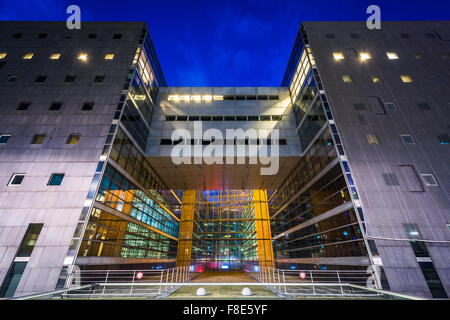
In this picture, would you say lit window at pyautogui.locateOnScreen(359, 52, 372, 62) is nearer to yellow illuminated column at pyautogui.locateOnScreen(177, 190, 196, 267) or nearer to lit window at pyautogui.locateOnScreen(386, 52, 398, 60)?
lit window at pyautogui.locateOnScreen(386, 52, 398, 60)

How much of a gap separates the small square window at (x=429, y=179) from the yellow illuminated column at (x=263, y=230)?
22.2 m

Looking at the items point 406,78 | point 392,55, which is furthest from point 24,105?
point 392,55

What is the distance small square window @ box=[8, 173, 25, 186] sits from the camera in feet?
42.8

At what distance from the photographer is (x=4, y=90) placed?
17.1m

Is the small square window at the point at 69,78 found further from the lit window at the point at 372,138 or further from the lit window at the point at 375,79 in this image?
the lit window at the point at 375,79

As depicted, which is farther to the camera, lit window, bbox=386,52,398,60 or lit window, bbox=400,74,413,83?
lit window, bbox=386,52,398,60

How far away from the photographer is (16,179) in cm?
1327

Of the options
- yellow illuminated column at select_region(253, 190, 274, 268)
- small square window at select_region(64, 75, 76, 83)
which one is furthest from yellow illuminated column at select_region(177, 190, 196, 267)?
small square window at select_region(64, 75, 76, 83)

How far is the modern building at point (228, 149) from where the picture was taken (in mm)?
11555

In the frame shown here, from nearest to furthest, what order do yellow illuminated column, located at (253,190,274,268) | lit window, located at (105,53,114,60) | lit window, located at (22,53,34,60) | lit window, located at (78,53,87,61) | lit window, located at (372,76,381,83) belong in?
lit window, located at (372,76,381,83) → lit window, located at (22,53,34,60) → lit window, located at (78,53,87,61) → lit window, located at (105,53,114,60) → yellow illuminated column, located at (253,190,274,268)

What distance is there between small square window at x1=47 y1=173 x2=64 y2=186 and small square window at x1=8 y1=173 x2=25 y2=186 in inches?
80.4

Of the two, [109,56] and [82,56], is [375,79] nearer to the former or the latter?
[109,56]

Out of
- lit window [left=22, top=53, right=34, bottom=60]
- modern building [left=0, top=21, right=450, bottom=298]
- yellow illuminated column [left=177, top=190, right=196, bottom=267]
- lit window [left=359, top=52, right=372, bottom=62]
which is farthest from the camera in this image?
yellow illuminated column [left=177, top=190, right=196, bottom=267]
